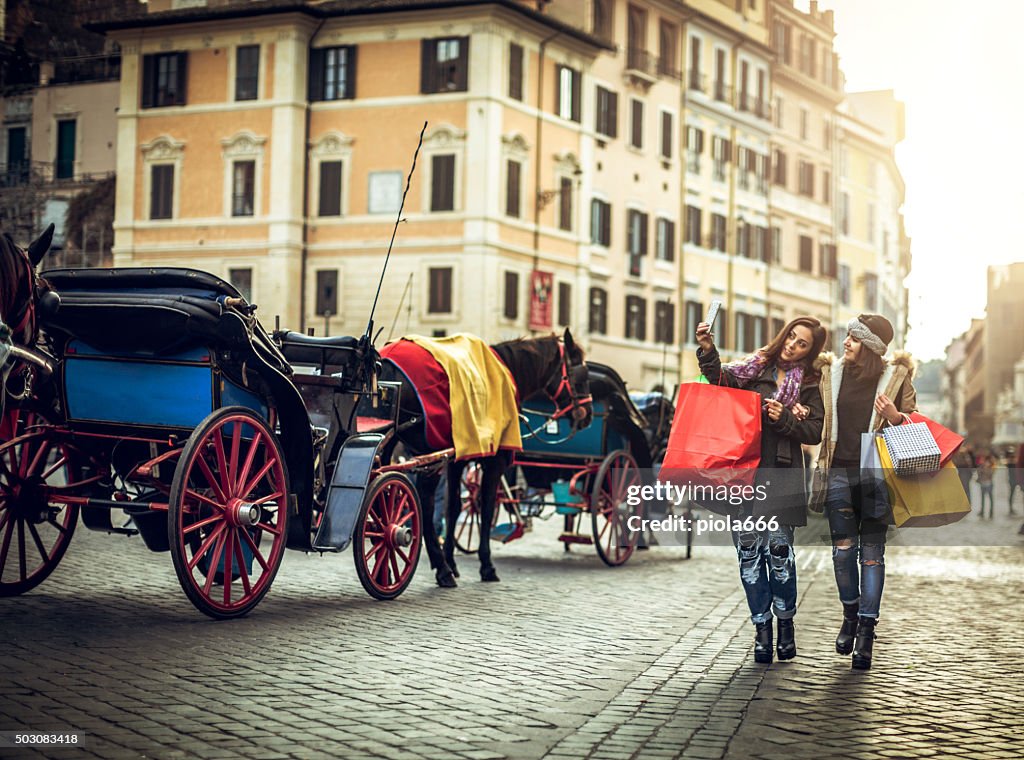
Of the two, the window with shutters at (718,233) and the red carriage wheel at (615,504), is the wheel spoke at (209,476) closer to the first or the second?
the red carriage wheel at (615,504)

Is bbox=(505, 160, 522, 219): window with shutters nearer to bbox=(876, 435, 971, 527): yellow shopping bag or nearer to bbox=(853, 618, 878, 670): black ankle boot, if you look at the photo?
bbox=(876, 435, 971, 527): yellow shopping bag

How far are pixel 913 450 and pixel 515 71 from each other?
3159 cm

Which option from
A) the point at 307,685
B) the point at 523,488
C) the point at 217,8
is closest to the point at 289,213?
the point at 217,8

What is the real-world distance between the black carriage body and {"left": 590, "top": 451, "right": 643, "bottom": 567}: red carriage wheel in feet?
18.0

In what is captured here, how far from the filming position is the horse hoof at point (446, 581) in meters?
10.9

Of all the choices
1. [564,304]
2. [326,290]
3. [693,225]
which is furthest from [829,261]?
[326,290]

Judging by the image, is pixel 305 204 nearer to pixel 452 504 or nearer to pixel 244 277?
pixel 244 277

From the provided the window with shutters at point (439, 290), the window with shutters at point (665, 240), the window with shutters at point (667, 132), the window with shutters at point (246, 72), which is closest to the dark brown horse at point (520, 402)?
the window with shutters at point (439, 290)

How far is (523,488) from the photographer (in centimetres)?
1435

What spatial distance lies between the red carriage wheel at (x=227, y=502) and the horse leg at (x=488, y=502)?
2.98 m

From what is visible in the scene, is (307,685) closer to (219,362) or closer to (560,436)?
(219,362)

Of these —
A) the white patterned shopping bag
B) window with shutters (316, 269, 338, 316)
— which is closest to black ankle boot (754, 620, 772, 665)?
the white patterned shopping bag

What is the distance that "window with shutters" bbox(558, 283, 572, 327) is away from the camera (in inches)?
1585

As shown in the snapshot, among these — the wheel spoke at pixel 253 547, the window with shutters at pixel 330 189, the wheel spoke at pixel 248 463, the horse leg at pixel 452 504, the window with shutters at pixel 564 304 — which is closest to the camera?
the wheel spoke at pixel 248 463
